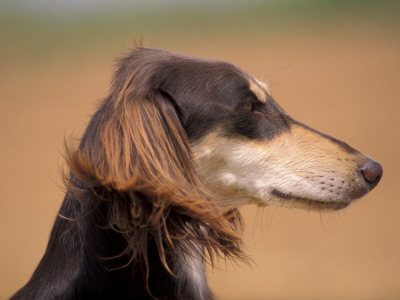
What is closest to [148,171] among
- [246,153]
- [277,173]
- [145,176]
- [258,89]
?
[145,176]

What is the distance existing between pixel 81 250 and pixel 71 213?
0.17m

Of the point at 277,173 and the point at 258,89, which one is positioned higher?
the point at 258,89

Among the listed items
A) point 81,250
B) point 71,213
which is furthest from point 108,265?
point 71,213

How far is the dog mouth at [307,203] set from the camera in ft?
8.52

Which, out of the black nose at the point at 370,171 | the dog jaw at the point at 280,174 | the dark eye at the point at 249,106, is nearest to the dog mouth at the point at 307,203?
the dog jaw at the point at 280,174

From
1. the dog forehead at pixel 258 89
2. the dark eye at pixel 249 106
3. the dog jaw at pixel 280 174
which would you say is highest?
the dog forehead at pixel 258 89

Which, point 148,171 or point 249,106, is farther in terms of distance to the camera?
point 249,106

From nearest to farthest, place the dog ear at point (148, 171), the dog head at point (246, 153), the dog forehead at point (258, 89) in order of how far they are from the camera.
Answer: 1. the dog ear at point (148, 171)
2. the dog head at point (246, 153)
3. the dog forehead at point (258, 89)

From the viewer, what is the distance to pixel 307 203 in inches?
103

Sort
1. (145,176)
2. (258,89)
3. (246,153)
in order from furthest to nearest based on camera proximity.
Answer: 1. (258,89)
2. (246,153)
3. (145,176)

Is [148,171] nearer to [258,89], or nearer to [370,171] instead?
[258,89]

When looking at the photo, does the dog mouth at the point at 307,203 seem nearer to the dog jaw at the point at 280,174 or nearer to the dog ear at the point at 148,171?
the dog jaw at the point at 280,174

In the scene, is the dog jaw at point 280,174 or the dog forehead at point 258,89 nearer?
the dog jaw at point 280,174

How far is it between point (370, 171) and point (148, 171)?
1.01m
